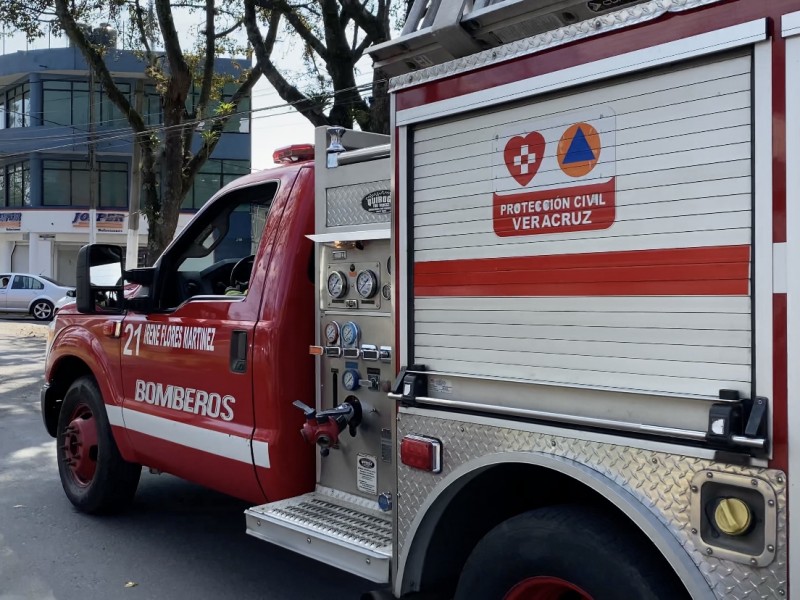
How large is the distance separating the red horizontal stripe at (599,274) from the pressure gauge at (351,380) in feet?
2.97

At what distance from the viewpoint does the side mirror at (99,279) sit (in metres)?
4.91

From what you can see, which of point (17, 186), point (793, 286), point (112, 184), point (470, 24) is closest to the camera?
point (793, 286)

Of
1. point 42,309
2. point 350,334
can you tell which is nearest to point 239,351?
point 350,334

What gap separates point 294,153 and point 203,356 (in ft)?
4.02

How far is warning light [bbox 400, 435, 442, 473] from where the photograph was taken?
9.80 feet

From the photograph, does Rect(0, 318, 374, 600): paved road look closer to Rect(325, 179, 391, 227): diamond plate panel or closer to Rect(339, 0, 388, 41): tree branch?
Rect(325, 179, 391, 227): diamond plate panel

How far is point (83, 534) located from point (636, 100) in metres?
4.62

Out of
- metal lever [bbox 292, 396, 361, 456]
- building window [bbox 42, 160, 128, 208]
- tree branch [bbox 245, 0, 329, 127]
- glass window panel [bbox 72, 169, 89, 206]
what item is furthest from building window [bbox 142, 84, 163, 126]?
metal lever [bbox 292, 396, 361, 456]

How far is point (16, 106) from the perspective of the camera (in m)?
40.0

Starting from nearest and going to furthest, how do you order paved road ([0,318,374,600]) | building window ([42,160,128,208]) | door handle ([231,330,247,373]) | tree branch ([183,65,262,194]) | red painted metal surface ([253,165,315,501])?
red painted metal surface ([253,165,315,501])
door handle ([231,330,247,373])
paved road ([0,318,374,600])
tree branch ([183,65,262,194])
building window ([42,160,128,208])

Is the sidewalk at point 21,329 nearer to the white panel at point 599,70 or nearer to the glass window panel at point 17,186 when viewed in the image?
the glass window panel at point 17,186

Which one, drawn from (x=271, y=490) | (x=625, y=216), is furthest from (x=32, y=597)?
(x=625, y=216)

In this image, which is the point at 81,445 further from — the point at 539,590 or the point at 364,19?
the point at 364,19

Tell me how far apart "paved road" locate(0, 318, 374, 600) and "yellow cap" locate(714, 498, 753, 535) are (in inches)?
109
